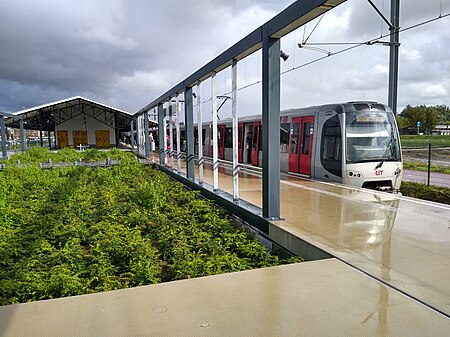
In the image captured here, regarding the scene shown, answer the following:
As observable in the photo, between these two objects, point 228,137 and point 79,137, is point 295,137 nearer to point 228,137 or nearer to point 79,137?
point 228,137

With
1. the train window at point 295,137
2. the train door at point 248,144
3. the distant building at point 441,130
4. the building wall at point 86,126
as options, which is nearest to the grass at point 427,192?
A: the train window at point 295,137

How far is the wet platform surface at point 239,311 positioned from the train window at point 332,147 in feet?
22.5

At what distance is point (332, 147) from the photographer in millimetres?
10422

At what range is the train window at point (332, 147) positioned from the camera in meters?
10.1

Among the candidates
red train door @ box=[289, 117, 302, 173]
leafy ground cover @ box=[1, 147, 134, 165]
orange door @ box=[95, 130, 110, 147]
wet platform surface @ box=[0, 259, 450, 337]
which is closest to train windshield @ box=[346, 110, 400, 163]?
red train door @ box=[289, 117, 302, 173]

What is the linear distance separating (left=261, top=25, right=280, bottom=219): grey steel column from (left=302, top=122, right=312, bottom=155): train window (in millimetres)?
6085

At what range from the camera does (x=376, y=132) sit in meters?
10.0

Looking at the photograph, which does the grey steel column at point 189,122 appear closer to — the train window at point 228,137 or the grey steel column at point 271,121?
the grey steel column at point 271,121

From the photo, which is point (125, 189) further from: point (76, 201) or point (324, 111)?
point (324, 111)

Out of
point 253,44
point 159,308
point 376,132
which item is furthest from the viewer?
point 376,132

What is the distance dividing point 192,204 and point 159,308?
16.0 feet

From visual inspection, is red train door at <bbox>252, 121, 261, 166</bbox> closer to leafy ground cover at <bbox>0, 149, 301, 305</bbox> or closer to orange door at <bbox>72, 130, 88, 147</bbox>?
leafy ground cover at <bbox>0, 149, 301, 305</bbox>

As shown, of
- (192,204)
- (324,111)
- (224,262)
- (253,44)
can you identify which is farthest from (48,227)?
(324,111)

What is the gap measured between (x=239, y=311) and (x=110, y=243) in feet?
10.2
